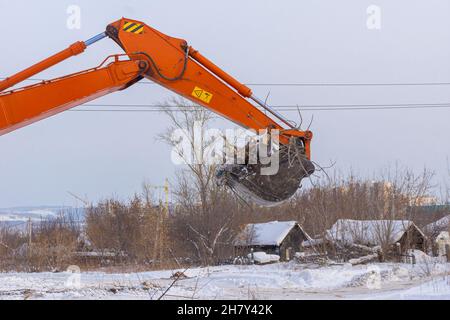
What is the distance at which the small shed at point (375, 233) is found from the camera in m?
19.6

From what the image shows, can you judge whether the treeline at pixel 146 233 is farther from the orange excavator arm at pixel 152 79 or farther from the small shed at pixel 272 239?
the orange excavator arm at pixel 152 79

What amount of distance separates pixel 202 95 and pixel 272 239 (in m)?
23.6

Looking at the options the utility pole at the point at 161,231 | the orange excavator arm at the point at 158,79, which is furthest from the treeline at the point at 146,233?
the orange excavator arm at the point at 158,79

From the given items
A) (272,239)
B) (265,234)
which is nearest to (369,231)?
(272,239)

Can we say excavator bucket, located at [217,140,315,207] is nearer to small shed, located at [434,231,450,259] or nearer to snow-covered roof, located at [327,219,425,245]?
snow-covered roof, located at [327,219,425,245]

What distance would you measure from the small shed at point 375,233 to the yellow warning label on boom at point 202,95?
12.3 meters

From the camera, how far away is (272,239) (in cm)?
3136

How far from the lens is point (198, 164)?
3152 centimetres

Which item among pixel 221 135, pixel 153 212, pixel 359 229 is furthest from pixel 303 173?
pixel 153 212

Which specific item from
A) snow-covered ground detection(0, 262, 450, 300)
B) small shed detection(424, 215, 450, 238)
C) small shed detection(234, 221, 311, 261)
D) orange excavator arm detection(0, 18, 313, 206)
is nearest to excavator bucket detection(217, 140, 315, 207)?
orange excavator arm detection(0, 18, 313, 206)

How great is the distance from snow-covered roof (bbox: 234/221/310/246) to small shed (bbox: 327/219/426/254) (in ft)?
36.5

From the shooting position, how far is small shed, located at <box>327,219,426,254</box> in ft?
64.4

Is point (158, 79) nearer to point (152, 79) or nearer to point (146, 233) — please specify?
point (152, 79)
